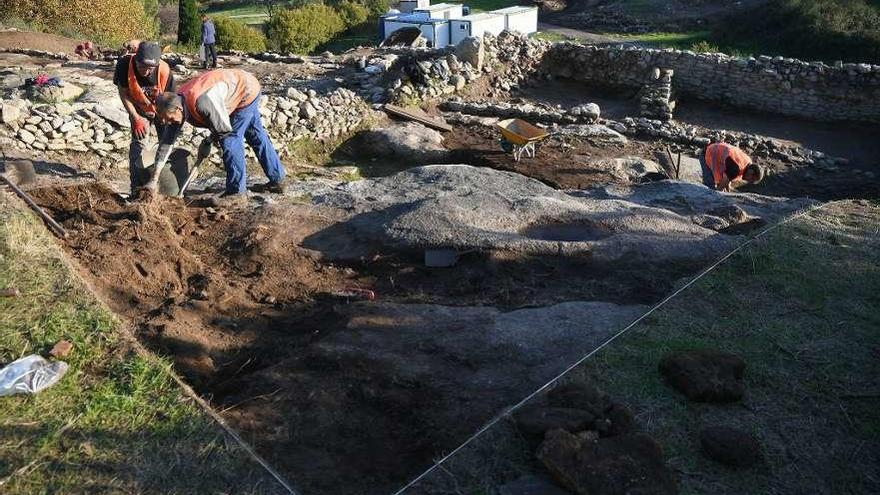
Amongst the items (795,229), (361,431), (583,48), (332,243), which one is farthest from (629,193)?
(583,48)

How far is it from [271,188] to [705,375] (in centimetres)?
460

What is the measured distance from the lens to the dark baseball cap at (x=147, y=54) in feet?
20.2

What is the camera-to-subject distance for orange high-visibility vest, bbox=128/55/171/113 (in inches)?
249

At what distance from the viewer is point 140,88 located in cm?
638

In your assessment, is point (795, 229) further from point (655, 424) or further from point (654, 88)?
point (654, 88)

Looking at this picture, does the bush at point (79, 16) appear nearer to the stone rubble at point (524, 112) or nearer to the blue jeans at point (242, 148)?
the stone rubble at point (524, 112)

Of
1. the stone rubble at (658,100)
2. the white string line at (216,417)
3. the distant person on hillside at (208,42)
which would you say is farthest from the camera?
the distant person on hillside at (208,42)

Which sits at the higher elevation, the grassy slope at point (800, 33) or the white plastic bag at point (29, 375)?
the grassy slope at point (800, 33)

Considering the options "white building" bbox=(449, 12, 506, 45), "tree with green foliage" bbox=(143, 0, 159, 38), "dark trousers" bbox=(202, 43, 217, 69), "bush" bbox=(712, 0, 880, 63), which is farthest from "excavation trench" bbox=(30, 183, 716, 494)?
"tree with green foliage" bbox=(143, 0, 159, 38)

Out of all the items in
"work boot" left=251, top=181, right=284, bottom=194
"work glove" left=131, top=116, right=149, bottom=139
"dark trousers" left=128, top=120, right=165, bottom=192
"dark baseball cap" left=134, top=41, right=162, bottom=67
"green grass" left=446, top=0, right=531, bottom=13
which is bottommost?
"work boot" left=251, top=181, right=284, bottom=194

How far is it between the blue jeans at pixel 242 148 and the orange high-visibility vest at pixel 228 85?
0.34ft

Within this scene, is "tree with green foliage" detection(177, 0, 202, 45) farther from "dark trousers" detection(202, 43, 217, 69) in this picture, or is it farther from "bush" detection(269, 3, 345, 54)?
"dark trousers" detection(202, 43, 217, 69)

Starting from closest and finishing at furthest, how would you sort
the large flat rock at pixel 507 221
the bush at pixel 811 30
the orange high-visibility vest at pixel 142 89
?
the large flat rock at pixel 507 221, the orange high-visibility vest at pixel 142 89, the bush at pixel 811 30

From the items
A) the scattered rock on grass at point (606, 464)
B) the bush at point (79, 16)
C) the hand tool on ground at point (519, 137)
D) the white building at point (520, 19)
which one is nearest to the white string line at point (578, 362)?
the scattered rock on grass at point (606, 464)
